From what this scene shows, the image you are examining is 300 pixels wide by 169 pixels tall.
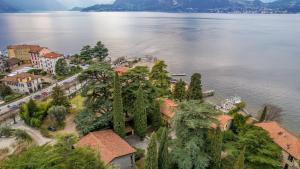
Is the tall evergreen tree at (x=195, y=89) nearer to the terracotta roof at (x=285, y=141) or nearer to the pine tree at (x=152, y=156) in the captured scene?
the terracotta roof at (x=285, y=141)

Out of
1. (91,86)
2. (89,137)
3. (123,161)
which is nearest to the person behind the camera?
(123,161)

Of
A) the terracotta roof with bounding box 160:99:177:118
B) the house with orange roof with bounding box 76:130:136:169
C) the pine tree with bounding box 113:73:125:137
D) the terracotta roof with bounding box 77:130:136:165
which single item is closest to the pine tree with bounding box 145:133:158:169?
the house with orange roof with bounding box 76:130:136:169

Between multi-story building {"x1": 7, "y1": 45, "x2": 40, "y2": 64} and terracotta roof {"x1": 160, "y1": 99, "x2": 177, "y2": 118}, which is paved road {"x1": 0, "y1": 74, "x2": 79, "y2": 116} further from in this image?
multi-story building {"x1": 7, "y1": 45, "x2": 40, "y2": 64}

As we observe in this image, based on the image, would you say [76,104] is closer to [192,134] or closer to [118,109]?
[118,109]

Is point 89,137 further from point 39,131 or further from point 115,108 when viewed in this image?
point 39,131

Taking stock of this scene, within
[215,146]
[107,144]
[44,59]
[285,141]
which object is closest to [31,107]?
[107,144]

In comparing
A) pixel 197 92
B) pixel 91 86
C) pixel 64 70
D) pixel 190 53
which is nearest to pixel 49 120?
pixel 91 86
